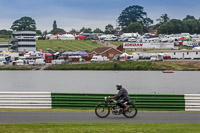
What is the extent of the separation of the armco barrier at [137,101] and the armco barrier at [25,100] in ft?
1.80

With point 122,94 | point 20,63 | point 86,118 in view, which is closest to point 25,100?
point 86,118

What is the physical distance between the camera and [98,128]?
64.1 feet

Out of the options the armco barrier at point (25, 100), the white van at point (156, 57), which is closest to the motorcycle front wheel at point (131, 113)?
the armco barrier at point (25, 100)

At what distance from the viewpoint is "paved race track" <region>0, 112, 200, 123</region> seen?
22.6 meters

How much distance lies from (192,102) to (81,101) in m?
6.39

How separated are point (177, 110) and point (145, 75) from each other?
2633 inches

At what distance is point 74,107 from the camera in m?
27.9

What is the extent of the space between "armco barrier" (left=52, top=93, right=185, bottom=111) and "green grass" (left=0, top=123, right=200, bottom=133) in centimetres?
664

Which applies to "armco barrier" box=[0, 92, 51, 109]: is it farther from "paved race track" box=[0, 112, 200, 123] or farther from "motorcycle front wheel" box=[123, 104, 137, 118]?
"motorcycle front wheel" box=[123, 104, 137, 118]

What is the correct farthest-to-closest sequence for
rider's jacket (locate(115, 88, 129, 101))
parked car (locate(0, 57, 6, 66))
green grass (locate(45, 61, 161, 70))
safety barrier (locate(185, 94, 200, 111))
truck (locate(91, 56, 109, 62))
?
parked car (locate(0, 57, 6, 66)) → truck (locate(91, 56, 109, 62)) → green grass (locate(45, 61, 161, 70)) → safety barrier (locate(185, 94, 200, 111)) → rider's jacket (locate(115, 88, 129, 101))

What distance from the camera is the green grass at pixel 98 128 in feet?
61.8

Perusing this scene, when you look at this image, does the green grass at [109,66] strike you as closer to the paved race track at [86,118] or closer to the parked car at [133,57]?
the parked car at [133,57]

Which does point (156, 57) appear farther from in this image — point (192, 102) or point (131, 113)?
point (131, 113)

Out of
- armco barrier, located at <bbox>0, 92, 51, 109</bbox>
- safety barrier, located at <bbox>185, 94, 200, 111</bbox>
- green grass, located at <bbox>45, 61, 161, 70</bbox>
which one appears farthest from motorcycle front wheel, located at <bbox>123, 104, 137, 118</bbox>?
green grass, located at <bbox>45, 61, 161, 70</bbox>
